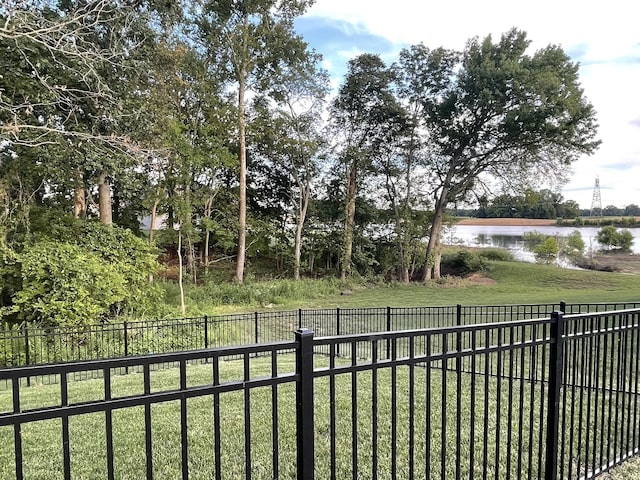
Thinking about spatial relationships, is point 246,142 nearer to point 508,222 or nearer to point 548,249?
point 508,222

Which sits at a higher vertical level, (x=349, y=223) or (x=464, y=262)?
(x=349, y=223)

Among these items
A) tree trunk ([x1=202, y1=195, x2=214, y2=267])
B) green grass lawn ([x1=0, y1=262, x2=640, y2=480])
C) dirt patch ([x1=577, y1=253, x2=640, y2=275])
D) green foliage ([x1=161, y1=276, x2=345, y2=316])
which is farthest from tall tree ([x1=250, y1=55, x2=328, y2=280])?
dirt patch ([x1=577, y1=253, x2=640, y2=275])

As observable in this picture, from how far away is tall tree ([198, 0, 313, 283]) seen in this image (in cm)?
1399

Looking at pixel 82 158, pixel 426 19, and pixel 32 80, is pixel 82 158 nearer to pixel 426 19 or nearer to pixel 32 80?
pixel 32 80

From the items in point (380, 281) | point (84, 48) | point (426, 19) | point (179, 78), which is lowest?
point (380, 281)

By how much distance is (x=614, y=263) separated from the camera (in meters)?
20.4

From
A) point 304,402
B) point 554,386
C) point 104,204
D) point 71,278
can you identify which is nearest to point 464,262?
point 104,204

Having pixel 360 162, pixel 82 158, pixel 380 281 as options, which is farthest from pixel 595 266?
pixel 82 158

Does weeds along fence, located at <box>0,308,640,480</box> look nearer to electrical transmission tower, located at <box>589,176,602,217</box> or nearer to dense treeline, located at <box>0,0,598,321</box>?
dense treeline, located at <box>0,0,598,321</box>

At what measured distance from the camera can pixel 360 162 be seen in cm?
1862

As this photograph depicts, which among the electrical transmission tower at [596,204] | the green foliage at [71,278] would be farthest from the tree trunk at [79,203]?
the electrical transmission tower at [596,204]

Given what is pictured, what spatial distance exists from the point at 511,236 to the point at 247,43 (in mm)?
17294

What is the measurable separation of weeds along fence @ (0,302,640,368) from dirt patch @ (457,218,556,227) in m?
12.9

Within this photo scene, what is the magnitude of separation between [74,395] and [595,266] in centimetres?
2329
